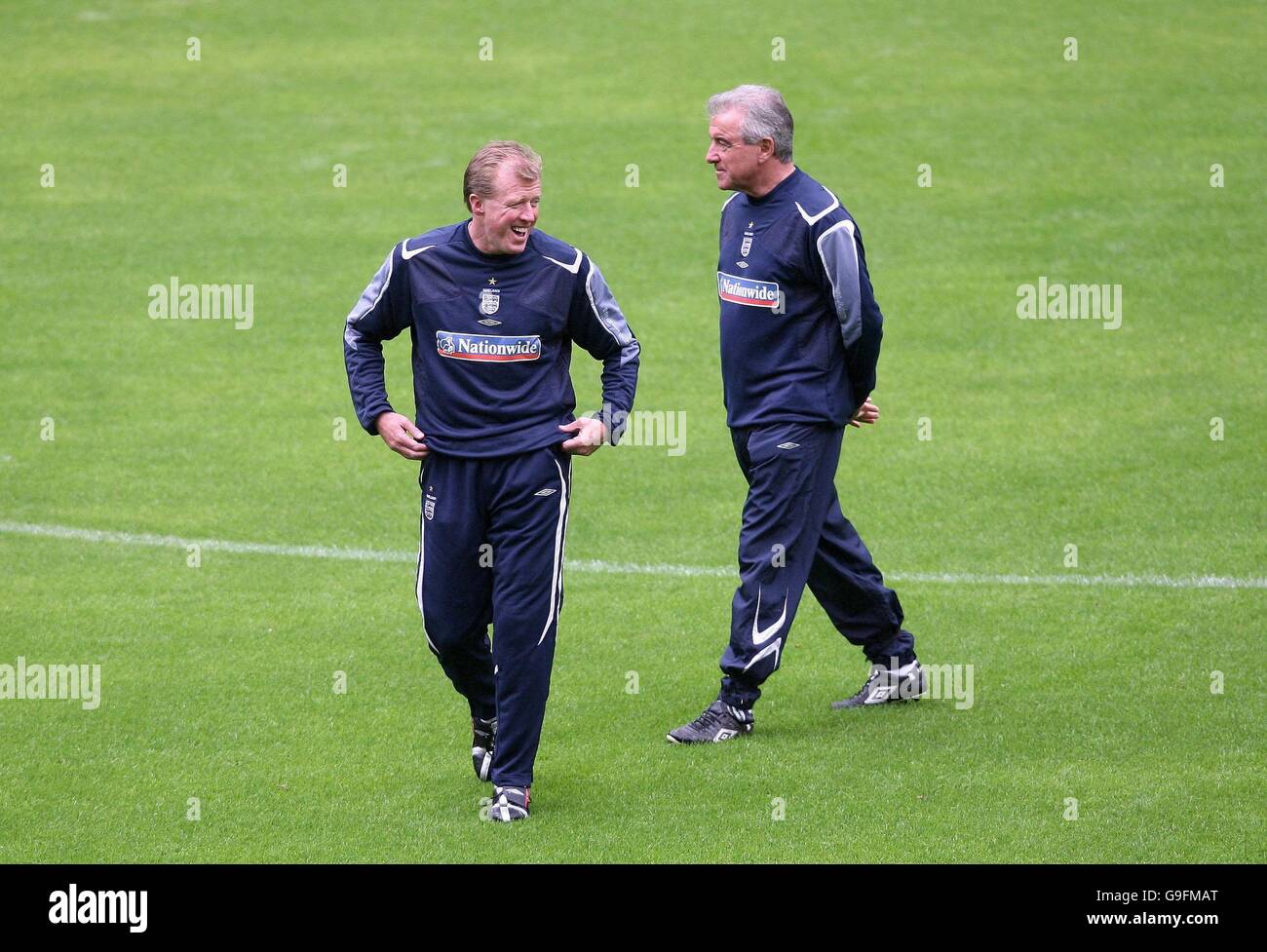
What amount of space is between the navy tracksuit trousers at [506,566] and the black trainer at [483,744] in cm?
38

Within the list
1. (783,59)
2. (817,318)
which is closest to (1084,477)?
(817,318)

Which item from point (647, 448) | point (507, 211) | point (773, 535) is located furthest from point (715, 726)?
point (647, 448)

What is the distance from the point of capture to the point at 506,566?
5828 mm

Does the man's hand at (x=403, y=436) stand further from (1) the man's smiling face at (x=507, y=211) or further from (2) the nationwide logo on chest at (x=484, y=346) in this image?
(1) the man's smiling face at (x=507, y=211)

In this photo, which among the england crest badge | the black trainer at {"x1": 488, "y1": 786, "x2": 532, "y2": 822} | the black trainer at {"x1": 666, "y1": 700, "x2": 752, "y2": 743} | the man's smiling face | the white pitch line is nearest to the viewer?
the man's smiling face

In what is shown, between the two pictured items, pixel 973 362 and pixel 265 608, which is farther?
pixel 973 362

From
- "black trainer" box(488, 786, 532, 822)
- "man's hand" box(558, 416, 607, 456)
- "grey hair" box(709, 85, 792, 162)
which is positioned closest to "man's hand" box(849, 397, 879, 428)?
"grey hair" box(709, 85, 792, 162)

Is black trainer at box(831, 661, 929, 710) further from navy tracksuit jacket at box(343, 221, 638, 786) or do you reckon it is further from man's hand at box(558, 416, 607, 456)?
man's hand at box(558, 416, 607, 456)

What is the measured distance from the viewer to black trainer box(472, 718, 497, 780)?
6309 millimetres

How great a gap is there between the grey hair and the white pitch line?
3068mm

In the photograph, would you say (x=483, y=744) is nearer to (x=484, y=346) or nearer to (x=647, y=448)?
(x=484, y=346)

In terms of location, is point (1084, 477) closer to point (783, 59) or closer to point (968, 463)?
point (968, 463)

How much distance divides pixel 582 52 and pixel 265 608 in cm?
1122
